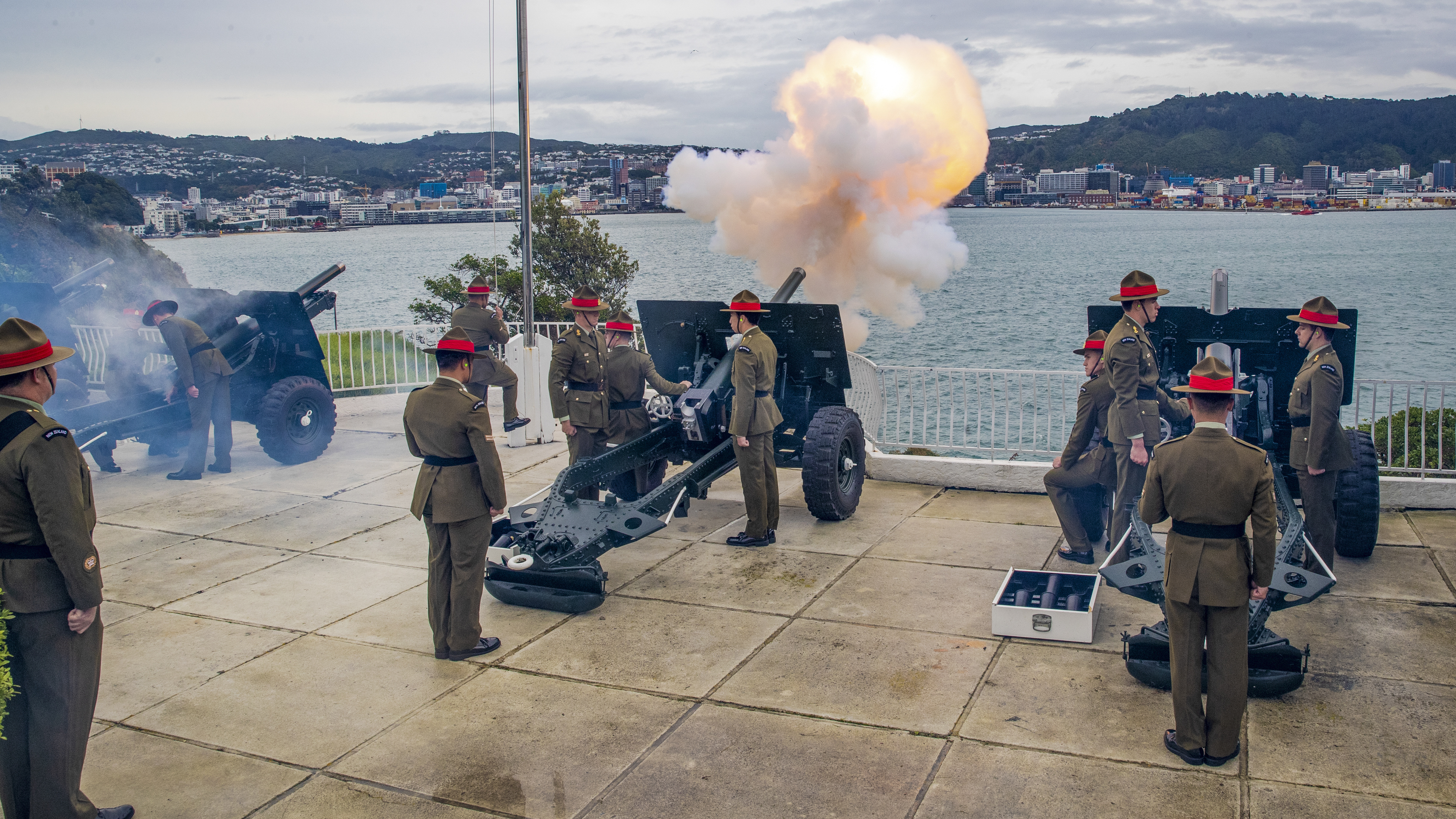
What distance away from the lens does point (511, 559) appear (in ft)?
21.6

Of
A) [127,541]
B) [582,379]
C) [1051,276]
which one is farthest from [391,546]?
[1051,276]

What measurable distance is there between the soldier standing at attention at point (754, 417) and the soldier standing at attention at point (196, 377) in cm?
509

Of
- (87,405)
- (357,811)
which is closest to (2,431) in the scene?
(357,811)

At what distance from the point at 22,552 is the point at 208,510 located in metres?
5.42

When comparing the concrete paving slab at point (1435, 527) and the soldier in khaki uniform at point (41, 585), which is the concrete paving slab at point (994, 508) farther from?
the soldier in khaki uniform at point (41, 585)

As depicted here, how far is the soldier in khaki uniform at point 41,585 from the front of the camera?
3.97 m

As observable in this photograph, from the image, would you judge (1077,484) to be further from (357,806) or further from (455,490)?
(357,806)

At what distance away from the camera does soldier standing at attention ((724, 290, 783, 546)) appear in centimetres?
795

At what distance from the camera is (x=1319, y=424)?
22.1ft

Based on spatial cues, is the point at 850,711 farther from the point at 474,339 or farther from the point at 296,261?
the point at 296,261

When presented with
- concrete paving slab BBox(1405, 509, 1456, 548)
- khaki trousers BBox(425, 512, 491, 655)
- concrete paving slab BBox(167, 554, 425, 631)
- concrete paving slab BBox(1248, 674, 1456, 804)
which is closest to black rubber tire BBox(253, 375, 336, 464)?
concrete paving slab BBox(167, 554, 425, 631)

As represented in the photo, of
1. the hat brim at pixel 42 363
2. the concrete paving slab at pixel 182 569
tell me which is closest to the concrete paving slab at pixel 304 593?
the concrete paving slab at pixel 182 569

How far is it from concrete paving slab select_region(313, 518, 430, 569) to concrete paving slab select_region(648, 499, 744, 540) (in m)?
1.63

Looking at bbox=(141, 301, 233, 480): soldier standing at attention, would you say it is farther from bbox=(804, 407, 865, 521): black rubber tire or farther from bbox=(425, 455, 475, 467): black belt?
bbox=(804, 407, 865, 521): black rubber tire
